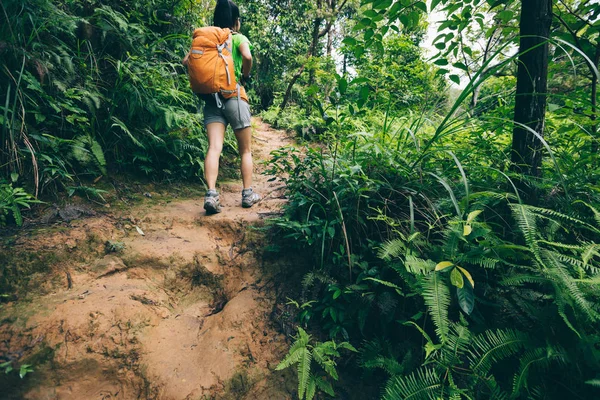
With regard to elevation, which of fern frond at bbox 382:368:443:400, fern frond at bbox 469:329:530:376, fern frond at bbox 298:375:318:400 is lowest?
fern frond at bbox 298:375:318:400

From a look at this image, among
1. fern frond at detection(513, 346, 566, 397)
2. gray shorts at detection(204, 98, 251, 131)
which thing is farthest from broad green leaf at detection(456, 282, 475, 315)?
gray shorts at detection(204, 98, 251, 131)

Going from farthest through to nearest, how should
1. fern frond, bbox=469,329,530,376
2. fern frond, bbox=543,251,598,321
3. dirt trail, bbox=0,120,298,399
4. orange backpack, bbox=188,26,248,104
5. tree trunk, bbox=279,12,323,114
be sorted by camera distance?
tree trunk, bbox=279,12,323,114 → orange backpack, bbox=188,26,248,104 → dirt trail, bbox=0,120,298,399 → fern frond, bbox=469,329,530,376 → fern frond, bbox=543,251,598,321

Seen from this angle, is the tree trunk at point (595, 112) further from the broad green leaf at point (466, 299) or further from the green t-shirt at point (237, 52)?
the green t-shirt at point (237, 52)

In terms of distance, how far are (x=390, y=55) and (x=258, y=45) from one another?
573 cm

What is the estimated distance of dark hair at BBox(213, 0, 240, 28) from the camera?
3.05 m

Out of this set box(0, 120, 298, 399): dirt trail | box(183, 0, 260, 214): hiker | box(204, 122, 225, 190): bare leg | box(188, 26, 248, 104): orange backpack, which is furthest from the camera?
box(204, 122, 225, 190): bare leg

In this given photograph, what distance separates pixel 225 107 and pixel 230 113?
0.08 metres

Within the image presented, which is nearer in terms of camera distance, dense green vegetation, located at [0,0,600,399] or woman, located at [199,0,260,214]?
dense green vegetation, located at [0,0,600,399]

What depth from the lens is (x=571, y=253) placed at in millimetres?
1488

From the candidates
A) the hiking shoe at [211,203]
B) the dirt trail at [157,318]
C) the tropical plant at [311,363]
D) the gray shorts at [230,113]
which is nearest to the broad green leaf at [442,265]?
the tropical plant at [311,363]

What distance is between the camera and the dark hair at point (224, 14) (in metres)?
3.05

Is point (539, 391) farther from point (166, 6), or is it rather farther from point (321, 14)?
point (321, 14)

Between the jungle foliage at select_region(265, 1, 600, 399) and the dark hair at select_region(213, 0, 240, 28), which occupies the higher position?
the dark hair at select_region(213, 0, 240, 28)

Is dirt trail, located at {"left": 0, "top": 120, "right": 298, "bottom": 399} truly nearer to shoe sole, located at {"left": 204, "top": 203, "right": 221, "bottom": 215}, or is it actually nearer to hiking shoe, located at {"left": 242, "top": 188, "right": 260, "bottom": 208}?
shoe sole, located at {"left": 204, "top": 203, "right": 221, "bottom": 215}
